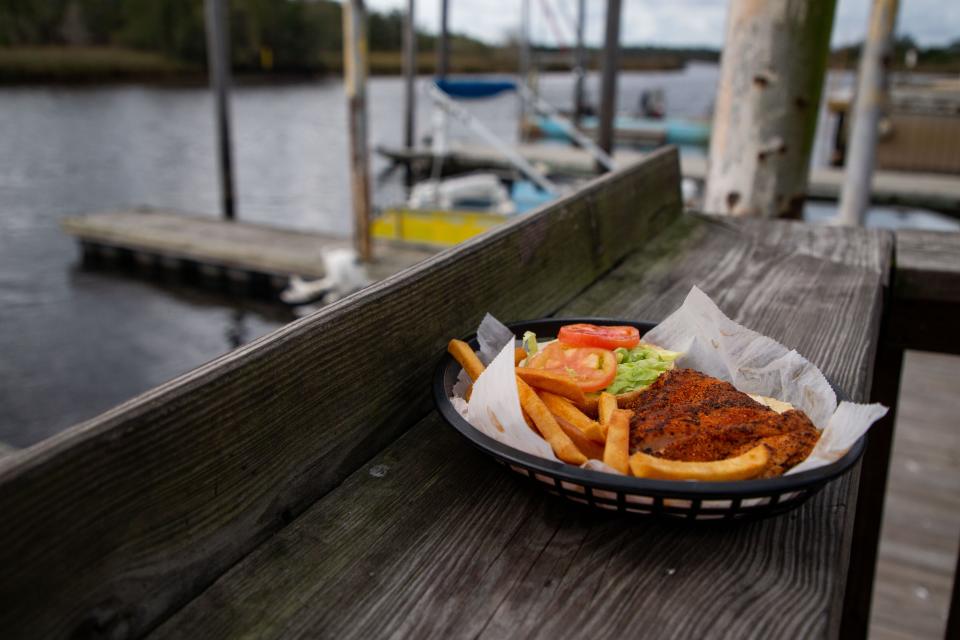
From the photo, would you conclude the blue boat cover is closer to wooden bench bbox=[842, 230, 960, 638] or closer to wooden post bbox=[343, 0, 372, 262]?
wooden post bbox=[343, 0, 372, 262]

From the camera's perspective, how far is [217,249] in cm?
1447

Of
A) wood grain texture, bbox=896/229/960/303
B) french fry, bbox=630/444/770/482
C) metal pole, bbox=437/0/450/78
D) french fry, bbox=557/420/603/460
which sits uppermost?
metal pole, bbox=437/0/450/78

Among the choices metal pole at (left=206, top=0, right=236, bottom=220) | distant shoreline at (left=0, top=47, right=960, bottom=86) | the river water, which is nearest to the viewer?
the river water

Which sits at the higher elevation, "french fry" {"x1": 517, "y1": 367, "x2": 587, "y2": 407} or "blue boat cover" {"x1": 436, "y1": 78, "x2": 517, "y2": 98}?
"blue boat cover" {"x1": 436, "y1": 78, "x2": 517, "y2": 98}

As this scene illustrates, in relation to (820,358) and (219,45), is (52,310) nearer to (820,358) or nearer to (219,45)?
(219,45)

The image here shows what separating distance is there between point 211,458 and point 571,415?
570mm

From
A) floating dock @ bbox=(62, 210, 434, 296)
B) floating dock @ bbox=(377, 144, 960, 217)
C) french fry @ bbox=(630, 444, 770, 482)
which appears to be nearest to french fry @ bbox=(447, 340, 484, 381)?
french fry @ bbox=(630, 444, 770, 482)

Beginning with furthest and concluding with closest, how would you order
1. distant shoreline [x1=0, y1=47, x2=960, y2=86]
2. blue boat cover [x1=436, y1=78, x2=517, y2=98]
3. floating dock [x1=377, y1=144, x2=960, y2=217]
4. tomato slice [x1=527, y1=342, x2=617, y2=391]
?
distant shoreline [x1=0, y1=47, x2=960, y2=86] < floating dock [x1=377, y1=144, x2=960, y2=217] < blue boat cover [x1=436, y1=78, x2=517, y2=98] < tomato slice [x1=527, y1=342, x2=617, y2=391]

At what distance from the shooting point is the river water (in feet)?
42.9

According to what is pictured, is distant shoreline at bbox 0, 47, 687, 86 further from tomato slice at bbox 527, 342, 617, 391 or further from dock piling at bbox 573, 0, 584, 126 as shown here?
tomato slice at bbox 527, 342, 617, 391

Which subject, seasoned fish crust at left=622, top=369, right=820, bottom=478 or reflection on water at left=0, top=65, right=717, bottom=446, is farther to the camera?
reflection on water at left=0, top=65, right=717, bottom=446

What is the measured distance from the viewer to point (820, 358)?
6.68ft

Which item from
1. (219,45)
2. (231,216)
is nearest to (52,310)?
(231,216)

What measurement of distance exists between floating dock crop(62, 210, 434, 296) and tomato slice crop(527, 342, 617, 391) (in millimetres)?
10723
